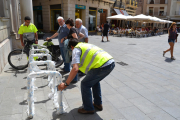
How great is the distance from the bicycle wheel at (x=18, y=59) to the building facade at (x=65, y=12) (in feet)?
47.3

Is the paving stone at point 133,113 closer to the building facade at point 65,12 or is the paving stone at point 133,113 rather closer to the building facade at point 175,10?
the building facade at point 65,12

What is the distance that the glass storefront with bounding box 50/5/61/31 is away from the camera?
2065 centimetres

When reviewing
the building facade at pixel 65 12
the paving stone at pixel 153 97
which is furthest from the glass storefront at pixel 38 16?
the paving stone at pixel 153 97

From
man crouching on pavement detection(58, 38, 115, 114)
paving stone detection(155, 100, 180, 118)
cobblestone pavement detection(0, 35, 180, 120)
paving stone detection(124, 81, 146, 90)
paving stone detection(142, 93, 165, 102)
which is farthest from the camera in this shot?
paving stone detection(124, 81, 146, 90)

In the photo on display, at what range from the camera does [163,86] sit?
4.59 metres

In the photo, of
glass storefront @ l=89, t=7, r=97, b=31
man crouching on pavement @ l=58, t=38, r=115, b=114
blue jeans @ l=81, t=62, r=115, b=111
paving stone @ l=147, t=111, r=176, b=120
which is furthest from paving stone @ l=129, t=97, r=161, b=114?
glass storefront @ l=89, t=7, r=97, b=31

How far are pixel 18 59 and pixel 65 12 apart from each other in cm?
1482

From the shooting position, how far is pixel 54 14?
70.0ft

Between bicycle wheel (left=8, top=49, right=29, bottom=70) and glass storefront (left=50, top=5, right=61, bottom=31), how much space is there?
52.3ft

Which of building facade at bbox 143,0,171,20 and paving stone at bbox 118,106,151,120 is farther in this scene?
building facade at bbox 143,0,171,20

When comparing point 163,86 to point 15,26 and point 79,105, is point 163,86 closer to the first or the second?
point 79,105

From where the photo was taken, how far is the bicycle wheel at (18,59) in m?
5.54

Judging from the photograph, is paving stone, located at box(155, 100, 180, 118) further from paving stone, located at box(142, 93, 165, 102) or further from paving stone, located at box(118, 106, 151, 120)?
paving stone, located at box(118, 106, 151, 120)

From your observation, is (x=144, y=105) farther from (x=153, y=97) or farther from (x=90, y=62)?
(x=90, y=62)
